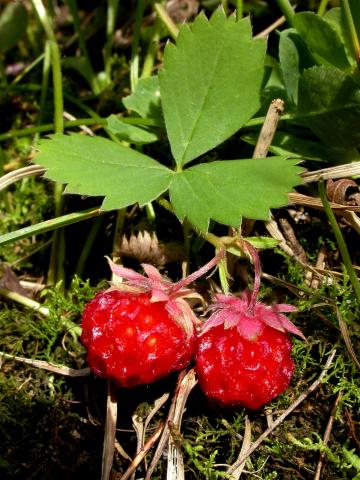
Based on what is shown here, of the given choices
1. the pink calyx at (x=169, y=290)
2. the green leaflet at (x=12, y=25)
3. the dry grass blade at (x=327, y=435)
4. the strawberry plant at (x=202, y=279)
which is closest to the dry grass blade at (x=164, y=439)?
the strawberry plant at (x=202, y=279)

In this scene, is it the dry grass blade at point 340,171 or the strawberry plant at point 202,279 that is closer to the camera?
the strawberry plant at point 202,279

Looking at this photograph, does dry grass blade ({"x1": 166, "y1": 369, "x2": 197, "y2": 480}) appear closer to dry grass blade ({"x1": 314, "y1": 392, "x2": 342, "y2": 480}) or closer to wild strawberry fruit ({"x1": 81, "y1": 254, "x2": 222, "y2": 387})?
wild strawberry fruit ({"x1": 81, "y1": 254, "x2": 222, "y2": 387})

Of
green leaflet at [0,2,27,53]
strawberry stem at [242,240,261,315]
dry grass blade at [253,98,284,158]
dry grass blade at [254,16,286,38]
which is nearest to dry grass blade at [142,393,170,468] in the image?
strawberry stem at [242,240,261,315]

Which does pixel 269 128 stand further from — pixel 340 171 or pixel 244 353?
pixel 244 353

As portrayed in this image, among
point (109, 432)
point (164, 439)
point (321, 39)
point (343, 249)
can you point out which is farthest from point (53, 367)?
point (321, 39)

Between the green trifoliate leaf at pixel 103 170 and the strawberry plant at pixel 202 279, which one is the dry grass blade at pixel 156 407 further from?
the green trifoliate leaf at pixel 103 170
